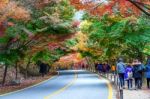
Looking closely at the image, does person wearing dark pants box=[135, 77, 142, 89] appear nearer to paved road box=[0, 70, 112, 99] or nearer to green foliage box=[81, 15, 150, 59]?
paved road box=[0, 70, 112, 99]

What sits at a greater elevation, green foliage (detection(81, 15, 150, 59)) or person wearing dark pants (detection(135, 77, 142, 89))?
green foliage (detection(81, 15, 150, 59))

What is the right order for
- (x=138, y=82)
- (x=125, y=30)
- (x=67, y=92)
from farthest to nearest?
(x=125, y=30)
(x=138, y=82)
(x=67, y=92)

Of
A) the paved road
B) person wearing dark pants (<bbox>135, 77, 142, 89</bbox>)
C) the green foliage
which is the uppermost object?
the green foliage

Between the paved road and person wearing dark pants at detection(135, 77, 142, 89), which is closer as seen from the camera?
the paved road

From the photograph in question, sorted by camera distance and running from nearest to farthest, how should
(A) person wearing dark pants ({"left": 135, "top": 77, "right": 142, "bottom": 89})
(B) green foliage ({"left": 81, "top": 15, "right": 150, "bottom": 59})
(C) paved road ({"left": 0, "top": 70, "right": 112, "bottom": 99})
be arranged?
(C) paved road ({"left": 0, "top": 70, "right": 112, "bottom": 99})
(A) person wearing dark pants ({"left": 135, "top": 77, "right": 142, "bottom": 89})
(B) green foliage ({"left": 81, "top": 15, "right": 150, "bottom": 59})

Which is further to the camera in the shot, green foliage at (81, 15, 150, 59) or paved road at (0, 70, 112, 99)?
green foliage at (81, 15, 150, 59)

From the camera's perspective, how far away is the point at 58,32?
3966 cm

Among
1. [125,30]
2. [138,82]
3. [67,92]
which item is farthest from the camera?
[125,30]

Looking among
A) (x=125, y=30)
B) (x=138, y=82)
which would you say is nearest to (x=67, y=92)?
(x=138, y=82)

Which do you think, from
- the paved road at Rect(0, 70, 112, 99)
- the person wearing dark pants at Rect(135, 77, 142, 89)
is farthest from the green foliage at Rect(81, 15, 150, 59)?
the paved road at Rect(0, 70, 112, 99)

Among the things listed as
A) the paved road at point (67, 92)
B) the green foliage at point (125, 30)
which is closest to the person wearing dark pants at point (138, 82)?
the paved road at point (67, 92)

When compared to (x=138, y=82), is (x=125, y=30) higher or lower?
higher

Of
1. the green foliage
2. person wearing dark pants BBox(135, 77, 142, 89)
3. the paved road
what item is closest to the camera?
the paved road

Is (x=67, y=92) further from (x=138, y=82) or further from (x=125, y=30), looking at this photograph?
(x=125, y=30)
